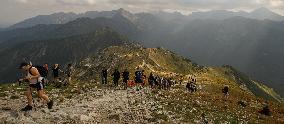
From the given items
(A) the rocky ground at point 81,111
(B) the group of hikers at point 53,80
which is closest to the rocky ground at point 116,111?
(A) the rocky ground at point 81,111

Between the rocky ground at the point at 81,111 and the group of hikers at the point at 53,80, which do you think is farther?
the group of hikers at the point at 53,80

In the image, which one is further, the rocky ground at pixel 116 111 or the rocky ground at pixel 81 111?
the rocky ground at pixel 116 111

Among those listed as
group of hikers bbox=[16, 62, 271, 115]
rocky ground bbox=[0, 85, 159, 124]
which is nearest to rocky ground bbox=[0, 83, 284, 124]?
rocky ground bbox=[0, 85, 159, 124]

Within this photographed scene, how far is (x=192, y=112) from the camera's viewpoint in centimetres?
3156

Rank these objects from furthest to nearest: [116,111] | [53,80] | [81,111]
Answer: [53,80] < [116,111] < [81,111]

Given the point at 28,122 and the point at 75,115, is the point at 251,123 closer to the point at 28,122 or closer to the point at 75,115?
the point at 75,115

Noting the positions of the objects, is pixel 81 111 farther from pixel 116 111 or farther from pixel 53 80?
pixel 53 80

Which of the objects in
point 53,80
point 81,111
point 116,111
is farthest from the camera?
point 53,80

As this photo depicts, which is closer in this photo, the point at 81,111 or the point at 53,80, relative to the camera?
the point at 81,111

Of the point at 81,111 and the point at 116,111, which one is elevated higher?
the point at 81,111

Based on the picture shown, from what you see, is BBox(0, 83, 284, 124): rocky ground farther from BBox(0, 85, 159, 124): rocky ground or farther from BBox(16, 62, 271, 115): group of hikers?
BBox(16, 62, 271, 115): group of hikers

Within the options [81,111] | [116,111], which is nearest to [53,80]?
[116,111]

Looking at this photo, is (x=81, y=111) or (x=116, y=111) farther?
(x=116, y=111)

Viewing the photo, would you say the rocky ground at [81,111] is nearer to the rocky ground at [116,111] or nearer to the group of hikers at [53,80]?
the rocky ground at [116,111]
